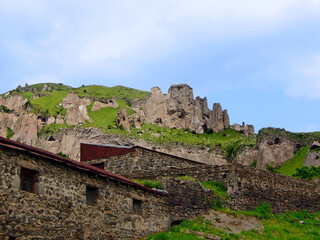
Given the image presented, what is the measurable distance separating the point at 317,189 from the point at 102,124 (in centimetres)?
9846

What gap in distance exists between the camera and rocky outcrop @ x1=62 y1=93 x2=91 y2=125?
4963 inches

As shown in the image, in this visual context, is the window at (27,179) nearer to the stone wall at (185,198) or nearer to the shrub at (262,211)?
the stone wall at (185,198)

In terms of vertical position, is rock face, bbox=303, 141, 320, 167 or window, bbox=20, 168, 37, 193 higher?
rock face, bbox=303, 141, 320, 167

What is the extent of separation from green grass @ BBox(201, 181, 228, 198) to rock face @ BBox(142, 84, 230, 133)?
4088 inches

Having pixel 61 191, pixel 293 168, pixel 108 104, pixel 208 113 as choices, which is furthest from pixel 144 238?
pixel 108 104

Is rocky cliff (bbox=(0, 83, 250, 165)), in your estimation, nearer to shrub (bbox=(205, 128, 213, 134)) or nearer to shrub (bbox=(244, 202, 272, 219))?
shrub (bbox=(205, 128, 213, 134))

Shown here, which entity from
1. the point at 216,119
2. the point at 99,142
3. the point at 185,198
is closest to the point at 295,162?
the point at 185,198

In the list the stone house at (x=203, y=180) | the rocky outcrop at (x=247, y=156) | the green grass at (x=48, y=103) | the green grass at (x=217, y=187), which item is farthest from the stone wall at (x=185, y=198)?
the green grass at (x=48, y=103)

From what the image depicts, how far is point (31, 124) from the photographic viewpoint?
12669cm

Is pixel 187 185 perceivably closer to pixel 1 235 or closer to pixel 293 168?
pixel 1 235

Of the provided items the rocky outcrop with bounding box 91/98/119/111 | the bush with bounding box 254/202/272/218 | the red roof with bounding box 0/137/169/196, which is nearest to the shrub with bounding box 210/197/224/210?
the bush with bounding box 254/202/272/218

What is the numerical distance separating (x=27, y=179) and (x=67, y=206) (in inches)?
88.7

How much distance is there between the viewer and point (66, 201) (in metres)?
18.4

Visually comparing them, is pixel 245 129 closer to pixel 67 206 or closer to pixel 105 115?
pixel 105 115
